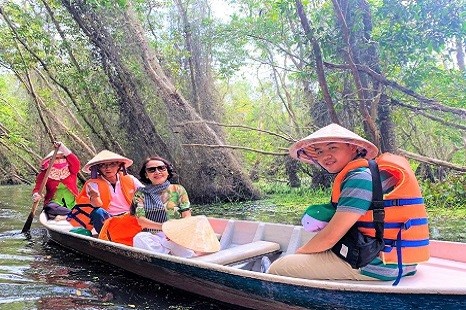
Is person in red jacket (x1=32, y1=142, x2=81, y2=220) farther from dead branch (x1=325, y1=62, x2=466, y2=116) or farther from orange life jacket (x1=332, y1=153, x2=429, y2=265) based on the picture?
orange life jacket (x1=332, y1=153, x2=429, y2=265)

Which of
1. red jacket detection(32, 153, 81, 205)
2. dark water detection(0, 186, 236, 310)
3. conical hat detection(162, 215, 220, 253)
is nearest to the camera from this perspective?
dark water detection(0, 186, 236, 310)

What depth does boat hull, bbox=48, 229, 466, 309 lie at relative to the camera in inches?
110

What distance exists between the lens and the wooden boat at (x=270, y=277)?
279 cm

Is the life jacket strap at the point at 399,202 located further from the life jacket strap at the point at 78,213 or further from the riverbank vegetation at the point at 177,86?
the riverbank vegetation at the point at 177,86

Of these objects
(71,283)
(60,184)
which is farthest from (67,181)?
(71,283)

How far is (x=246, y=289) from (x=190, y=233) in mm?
1001

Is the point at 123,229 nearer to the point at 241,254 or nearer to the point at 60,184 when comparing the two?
the point at 241,254

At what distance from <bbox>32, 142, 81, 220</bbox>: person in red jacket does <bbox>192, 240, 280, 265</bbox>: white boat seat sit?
13.6ft

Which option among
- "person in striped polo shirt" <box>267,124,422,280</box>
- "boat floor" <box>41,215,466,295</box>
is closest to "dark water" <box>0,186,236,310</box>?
"person in striped polo shirt" <box>267,124,422,280</box>

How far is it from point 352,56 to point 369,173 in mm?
4689

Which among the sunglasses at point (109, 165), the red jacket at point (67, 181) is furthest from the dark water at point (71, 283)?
the sunglasses at point (109, 165)

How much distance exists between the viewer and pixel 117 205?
5848 mm

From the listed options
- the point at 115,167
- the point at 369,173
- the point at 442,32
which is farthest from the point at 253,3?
the point at 369,173

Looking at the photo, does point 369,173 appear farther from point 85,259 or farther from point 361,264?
point 85,259
